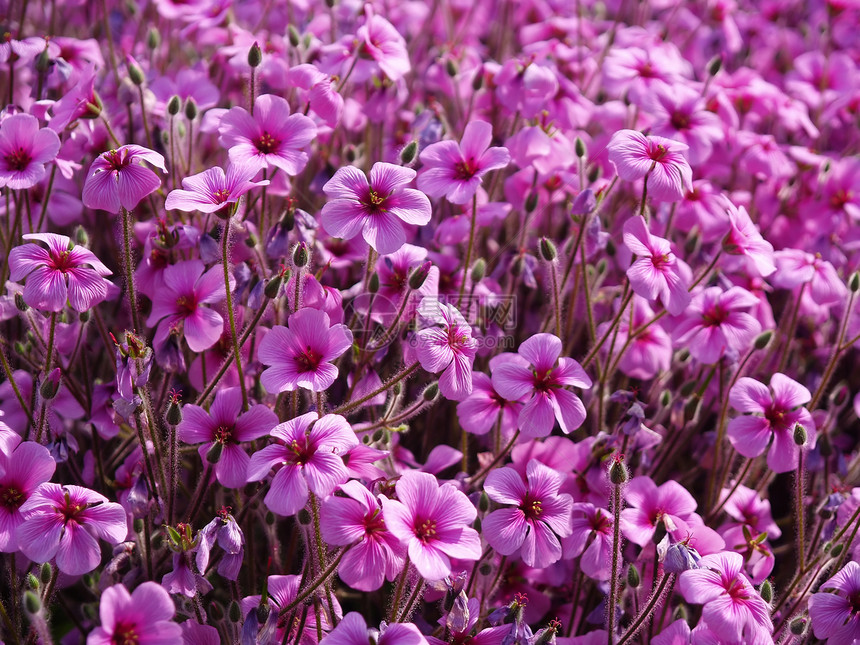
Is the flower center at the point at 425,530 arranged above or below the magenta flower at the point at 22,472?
above

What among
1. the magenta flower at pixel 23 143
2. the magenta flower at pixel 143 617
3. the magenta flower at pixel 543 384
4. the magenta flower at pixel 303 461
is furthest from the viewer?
the magenta flower at pixel 23 143

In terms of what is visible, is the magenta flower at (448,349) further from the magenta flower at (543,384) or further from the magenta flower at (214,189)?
the magenta flower at (214,189)

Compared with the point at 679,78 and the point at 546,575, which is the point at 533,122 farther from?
the point at 546,575

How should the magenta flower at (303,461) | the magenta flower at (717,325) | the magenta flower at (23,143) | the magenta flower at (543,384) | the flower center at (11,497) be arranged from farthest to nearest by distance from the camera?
the magenta flower at (717,325) → the magenta flower at (23,143) → the magenta flower at (543,384) → the flower center at (11,497) → the magenta flower at (303,461)

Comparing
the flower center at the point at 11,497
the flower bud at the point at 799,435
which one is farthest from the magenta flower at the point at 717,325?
the flower center at the point at 11,497

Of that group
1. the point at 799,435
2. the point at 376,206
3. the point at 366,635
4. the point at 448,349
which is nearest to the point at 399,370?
the point at 448,349

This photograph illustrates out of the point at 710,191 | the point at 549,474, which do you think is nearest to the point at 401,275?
the point at 549,474

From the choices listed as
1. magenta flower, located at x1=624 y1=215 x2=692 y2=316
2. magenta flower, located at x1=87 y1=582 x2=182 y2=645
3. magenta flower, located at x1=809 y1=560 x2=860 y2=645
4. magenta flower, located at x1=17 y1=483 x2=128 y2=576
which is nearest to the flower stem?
magenta flower, located at x1=17 y1=483 x2=128 y2=576

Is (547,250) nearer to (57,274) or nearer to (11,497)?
(57,274)
